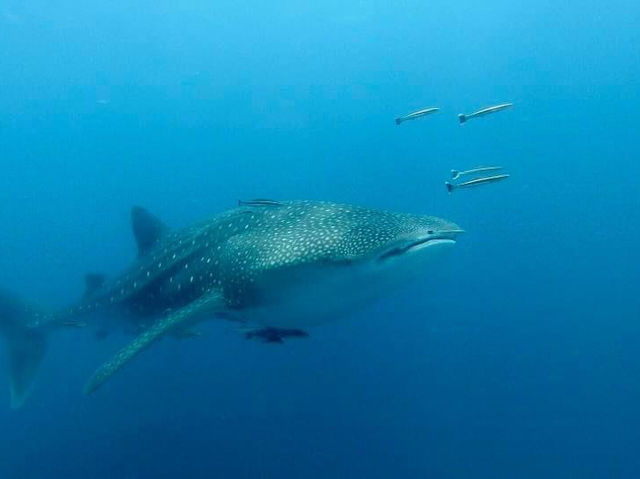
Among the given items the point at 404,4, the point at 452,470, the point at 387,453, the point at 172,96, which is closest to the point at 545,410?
the point at 452,470

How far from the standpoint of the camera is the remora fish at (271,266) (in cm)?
498

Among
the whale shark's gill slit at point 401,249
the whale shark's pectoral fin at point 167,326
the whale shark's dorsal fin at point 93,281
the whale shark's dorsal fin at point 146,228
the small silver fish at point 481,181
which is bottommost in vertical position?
the whale shark's dorsal fin at point 93,281

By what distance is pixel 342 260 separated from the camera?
5.02 m

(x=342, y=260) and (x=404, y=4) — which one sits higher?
(x=404, y=4)

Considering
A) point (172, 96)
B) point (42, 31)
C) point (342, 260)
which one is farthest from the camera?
point (172, 96)

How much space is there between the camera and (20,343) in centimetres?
930

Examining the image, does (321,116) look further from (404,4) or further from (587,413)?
(587,413)

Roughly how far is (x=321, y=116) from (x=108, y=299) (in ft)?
163

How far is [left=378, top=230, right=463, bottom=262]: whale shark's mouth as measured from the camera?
185 inches

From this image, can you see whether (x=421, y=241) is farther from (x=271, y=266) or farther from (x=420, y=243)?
(x=271, y=266)

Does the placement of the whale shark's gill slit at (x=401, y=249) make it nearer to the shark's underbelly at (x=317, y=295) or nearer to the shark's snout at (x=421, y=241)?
the shark's snout at (x=421, y=241)

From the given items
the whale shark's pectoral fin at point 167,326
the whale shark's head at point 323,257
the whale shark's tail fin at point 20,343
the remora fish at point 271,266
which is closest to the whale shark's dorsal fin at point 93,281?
the remora fish at point 271,266

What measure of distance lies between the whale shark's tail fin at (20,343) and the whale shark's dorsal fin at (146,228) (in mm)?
2742

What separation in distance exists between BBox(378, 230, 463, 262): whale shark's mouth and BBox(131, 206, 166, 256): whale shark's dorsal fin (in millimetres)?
4383
